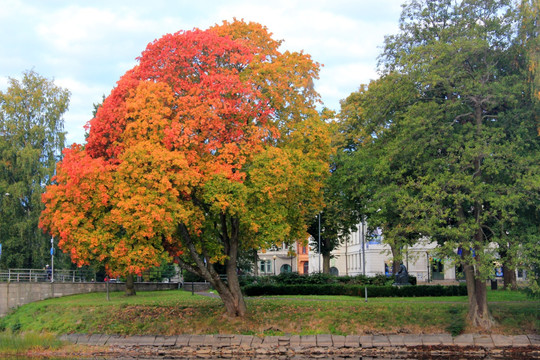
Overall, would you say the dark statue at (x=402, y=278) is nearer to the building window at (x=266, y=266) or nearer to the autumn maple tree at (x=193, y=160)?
the autumn maple tree at (x=193, y=160)

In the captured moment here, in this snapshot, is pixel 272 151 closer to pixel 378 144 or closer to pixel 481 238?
pixel 378 144

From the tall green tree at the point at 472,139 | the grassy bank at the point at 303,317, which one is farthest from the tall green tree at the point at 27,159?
the tall green tree at the point at 472,139

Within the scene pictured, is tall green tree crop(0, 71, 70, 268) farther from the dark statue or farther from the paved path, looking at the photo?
the dark statue

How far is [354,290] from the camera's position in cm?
3444

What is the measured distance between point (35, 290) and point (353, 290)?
80.2ft

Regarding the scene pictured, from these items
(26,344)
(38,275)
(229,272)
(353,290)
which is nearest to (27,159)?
(38,275)

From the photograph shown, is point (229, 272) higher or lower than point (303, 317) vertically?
higher

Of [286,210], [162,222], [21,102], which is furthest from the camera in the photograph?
[21,102]

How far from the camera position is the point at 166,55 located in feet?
87.3

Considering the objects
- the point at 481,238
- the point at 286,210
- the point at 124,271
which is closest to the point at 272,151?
the point at 286,210

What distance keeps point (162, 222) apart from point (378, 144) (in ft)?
42.2

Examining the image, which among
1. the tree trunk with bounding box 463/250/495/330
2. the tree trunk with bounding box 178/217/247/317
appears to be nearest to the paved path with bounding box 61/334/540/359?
the tree trunk with bounding box 463/250/495/330

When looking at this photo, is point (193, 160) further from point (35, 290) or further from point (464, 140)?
point (35, 290)

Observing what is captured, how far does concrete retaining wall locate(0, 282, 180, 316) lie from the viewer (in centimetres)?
4103
